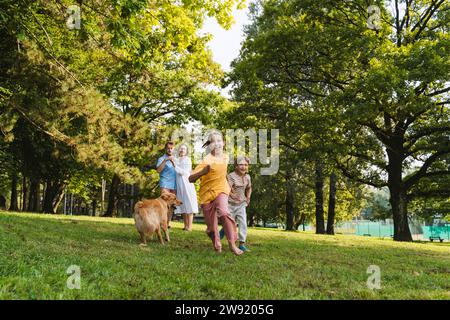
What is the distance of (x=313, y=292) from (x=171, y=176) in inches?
312

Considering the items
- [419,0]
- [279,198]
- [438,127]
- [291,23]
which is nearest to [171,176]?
[291,23]

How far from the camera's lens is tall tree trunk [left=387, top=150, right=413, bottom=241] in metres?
21.9

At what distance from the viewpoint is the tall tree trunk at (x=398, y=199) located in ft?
72.0

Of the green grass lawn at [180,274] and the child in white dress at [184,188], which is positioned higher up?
the child in white dress at [184,188]

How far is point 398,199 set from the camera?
2230 centimetres

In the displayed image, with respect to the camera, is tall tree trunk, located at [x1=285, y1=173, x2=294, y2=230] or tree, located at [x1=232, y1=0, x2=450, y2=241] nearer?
tree, located at [x1=232, y1=0, x2=450, y2=241]

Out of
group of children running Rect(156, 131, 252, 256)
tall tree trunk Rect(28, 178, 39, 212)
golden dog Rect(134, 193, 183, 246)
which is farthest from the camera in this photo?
tall tree trunk Rect(28, 178, 39, 212)
